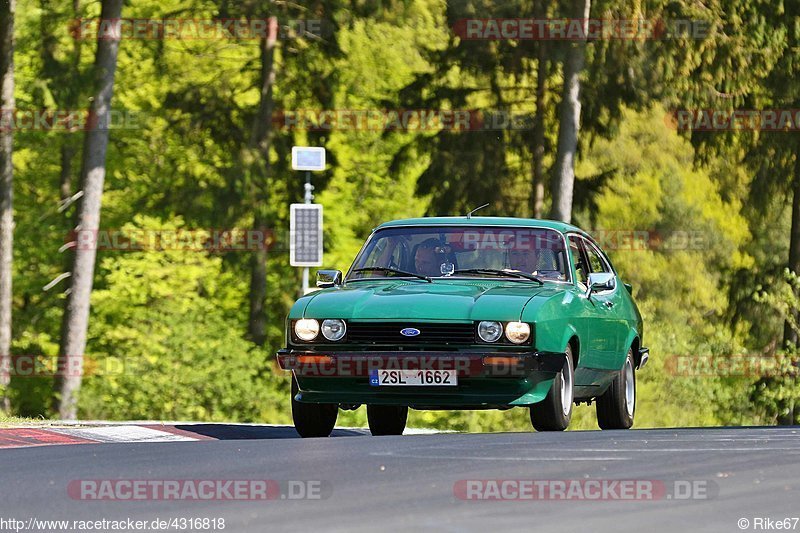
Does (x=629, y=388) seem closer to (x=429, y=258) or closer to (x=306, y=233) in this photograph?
(x=429, y=258)

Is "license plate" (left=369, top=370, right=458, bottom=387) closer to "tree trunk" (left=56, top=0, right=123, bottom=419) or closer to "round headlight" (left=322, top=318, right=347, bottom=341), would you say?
"round headlight" (left=322, top=318, right=347, bottom=341)

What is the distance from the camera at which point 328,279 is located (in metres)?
15.4

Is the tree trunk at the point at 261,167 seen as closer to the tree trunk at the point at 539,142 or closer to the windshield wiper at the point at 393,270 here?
the tree trunk at the point at 539,142

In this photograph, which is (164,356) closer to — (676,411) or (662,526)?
Result: (676,411)

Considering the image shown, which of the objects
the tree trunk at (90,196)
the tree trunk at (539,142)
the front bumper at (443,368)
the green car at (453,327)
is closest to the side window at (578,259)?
the green car at (453,327)

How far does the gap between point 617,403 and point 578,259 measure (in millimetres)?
1475

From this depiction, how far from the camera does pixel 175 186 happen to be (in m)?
44.3

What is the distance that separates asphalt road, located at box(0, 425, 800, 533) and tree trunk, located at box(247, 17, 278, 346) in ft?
93.4

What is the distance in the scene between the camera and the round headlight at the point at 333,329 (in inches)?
559

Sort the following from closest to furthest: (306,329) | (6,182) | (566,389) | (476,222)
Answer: (306,329) → (566,389) → (476,222) → (6,182)

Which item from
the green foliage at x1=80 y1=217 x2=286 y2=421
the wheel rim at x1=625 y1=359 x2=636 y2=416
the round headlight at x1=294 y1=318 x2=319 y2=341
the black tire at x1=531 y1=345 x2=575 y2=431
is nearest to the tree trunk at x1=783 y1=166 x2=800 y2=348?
the green foliage at x1=80 y1=217 x2=286 y2=421

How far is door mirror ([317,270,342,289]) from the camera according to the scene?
15367mm

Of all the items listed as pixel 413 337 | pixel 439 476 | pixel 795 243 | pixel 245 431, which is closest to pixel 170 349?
pixel 795 243

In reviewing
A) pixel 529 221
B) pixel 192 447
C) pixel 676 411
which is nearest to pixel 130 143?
pixel 676 411
